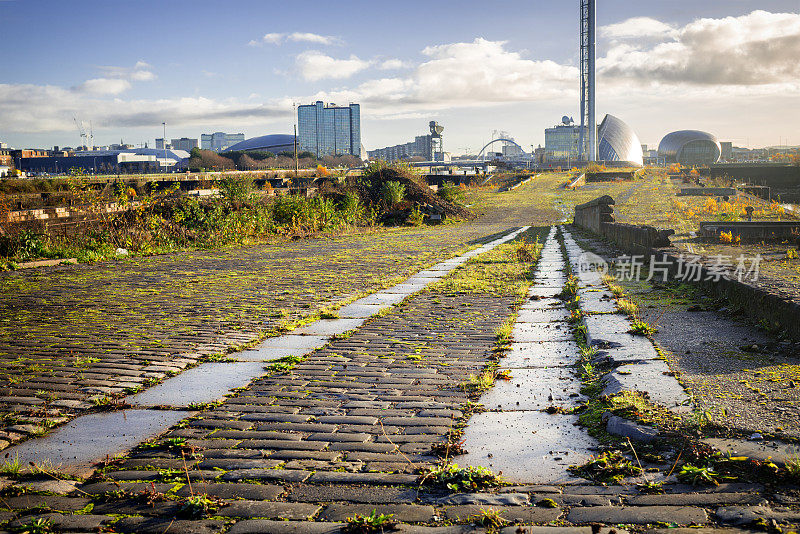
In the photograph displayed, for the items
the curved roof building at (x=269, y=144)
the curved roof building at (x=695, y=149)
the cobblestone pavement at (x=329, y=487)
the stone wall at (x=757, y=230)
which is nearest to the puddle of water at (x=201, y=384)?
the cobblestone pavement at (x=329, y=487)

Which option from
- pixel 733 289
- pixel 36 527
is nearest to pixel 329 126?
pixel 733 289

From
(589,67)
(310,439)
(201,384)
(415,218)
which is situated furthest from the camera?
(589,67)

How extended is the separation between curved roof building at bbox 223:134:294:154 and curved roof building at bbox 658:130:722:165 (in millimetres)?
83423

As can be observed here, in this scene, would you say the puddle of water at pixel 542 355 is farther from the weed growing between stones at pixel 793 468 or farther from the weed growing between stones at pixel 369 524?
the weed growing between stones at pixel 369 524

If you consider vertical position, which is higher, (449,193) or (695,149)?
(695,149)

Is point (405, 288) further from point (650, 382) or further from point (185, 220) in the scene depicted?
point (185, 220)

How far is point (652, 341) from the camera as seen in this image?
5.71 metres

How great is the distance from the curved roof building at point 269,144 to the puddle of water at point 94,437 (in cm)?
14494

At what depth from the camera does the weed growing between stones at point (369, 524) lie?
2730mm

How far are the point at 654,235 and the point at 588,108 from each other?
83.4 metres

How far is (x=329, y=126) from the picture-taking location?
618 feet

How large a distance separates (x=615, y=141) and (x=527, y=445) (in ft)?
363

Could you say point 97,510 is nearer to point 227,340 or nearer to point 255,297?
point 227,340

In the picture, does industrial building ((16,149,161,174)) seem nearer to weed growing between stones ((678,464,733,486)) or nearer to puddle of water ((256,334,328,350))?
puddle of water ((256,334,328,350))
